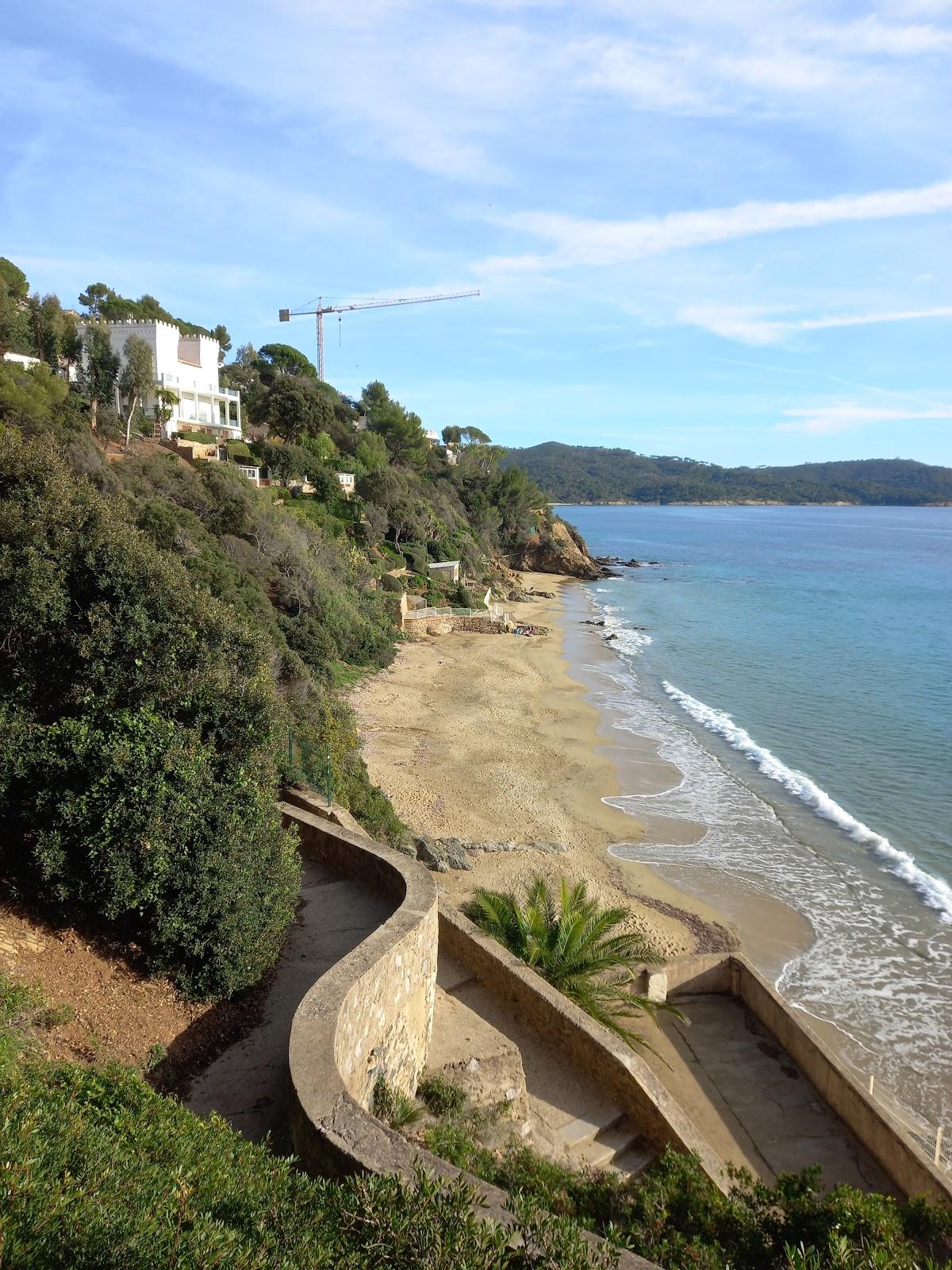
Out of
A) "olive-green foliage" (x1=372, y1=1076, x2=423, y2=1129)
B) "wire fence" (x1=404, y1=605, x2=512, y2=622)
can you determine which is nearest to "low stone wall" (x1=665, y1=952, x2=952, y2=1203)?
"olive-green foliage" (x1=372, y1=1076, x2=423, y2=1129)

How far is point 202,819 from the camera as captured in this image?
7078 millimetres

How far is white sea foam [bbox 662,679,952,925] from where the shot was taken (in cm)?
1562

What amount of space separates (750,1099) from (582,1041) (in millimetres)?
2646

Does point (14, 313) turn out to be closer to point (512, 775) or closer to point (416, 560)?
point (416, 560)

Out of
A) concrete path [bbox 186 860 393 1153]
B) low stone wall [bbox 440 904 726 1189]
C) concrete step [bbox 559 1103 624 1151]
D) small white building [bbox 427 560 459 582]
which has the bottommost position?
concrete step [bbox 559 1103 624 1151]

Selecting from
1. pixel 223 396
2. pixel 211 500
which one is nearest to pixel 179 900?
pixel 211 500

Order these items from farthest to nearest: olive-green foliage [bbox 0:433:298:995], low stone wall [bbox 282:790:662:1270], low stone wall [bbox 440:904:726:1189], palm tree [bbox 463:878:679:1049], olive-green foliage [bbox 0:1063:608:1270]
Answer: palm tree [bbox 463:878:679:1049]
low stone wall [bbox 440:904:726:1189]
olive-green foliage [bbox 0:433:298:995]
low stone wall [bbox 282:790:662:1270]
olive-green foliage [bbox 0:1063:608:1270]

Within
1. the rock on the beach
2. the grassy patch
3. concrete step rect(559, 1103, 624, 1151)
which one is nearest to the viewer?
concrete step rect(559, 1103, 624, 1151)

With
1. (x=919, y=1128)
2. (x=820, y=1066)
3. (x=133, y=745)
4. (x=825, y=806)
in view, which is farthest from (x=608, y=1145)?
(x=825, y=806)

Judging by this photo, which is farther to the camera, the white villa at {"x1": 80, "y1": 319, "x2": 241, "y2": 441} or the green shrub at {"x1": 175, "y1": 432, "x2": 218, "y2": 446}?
the white villa at {"x1": 80, "y1": 319, "x2": 241, "y2": 441}

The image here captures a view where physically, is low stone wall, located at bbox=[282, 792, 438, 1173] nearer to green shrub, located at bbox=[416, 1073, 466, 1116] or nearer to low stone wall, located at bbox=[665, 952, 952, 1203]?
green shrub, located at bbox=[416, 1073, 466, 1116]

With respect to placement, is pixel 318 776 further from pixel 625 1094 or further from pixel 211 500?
pixel 211 500

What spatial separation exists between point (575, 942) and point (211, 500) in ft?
74.2

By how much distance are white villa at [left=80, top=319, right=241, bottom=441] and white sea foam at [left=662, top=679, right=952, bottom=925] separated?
29979 millimetres
